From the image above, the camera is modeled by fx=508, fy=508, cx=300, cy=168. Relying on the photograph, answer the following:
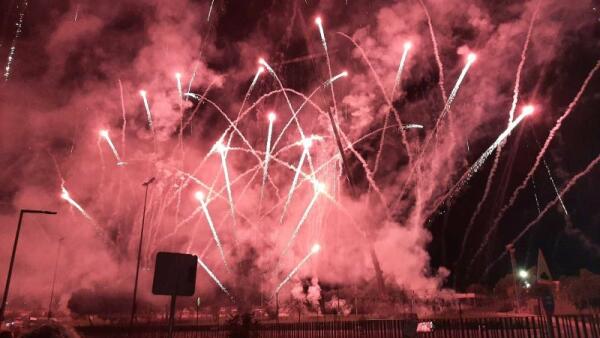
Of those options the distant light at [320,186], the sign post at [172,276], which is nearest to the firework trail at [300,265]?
the distant light at [320,186]

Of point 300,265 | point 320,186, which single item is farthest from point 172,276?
point 300,265

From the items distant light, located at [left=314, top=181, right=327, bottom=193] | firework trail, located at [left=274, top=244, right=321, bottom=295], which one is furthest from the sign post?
firework trail, located at [left=274, top=244, right=321, bottom=295]

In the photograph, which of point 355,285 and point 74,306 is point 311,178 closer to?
point 355,285

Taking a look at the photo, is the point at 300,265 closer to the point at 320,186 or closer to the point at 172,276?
the point at 320,186

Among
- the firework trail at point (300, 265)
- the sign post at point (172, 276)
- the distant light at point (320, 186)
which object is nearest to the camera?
the sign post at point (172, 276)

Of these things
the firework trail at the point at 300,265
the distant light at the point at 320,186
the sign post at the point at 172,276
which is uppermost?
the distant light at the point at 320,186

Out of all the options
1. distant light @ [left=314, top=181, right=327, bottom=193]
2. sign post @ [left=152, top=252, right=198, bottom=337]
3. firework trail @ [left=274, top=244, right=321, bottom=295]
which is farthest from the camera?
firework trail @ [left=274, top=244, right=321, bottom=295]

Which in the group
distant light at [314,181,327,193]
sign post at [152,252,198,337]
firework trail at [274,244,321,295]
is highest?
distant light at [314,181,327,193]

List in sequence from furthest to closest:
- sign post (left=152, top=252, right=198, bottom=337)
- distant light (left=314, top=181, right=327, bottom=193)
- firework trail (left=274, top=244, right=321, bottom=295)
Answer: firework trail (left=274, top=244, right=321, bottom=295) → distant light (left=314, top=181, right=327, bottom=193) → sign post (left=152, top=252, right=198, bottom=337)

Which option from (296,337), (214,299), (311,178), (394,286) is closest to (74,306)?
(214,299)

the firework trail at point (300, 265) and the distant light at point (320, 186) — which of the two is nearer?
the distant light at point (320, 186)

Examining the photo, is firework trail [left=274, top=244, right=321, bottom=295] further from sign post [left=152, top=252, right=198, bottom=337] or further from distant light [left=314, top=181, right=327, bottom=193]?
sign post [left=152, top=252, right=198, bottom=337]

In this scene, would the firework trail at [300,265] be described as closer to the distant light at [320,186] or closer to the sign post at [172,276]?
the distant light at [320,186]

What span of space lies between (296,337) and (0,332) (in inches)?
459
